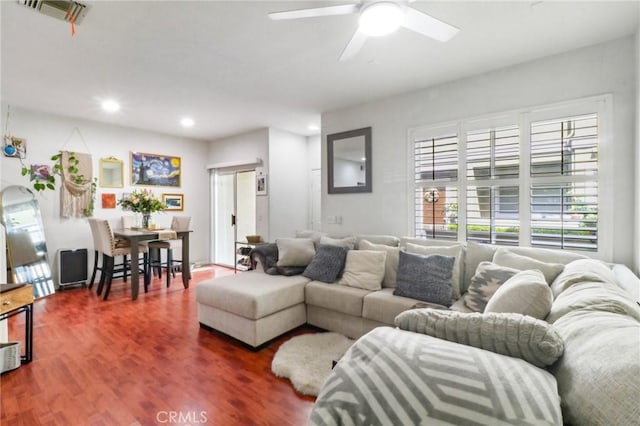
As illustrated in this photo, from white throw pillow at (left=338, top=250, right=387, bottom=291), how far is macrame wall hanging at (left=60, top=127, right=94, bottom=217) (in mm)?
4194

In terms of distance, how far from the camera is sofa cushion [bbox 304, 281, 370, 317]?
268 cm

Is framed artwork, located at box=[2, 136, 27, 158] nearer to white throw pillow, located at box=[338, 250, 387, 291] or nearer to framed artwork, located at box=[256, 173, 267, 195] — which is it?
framed artwork, located at box=[256, 173, 267, 195]

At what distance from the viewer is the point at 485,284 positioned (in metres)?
2.20

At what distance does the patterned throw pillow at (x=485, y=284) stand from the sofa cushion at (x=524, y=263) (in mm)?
100

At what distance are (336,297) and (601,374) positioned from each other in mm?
2187

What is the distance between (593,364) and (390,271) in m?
2.21

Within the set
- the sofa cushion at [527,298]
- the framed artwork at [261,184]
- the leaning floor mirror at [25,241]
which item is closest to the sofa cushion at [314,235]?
the framed artwork at [261,184]

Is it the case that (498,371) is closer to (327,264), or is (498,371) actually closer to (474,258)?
(474,258)

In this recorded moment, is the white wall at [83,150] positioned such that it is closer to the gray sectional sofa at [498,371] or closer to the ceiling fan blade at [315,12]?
the ceiling fan blade at [315,12]

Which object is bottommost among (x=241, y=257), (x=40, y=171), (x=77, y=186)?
(x=241, y=257)

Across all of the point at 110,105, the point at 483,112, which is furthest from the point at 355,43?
the point at 110,105

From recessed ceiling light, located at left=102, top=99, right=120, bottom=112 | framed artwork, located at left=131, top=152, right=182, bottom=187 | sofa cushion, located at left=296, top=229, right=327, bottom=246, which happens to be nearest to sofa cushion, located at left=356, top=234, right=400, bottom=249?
sofa cushion, located at left=296, top=229, right=327, bottom=246

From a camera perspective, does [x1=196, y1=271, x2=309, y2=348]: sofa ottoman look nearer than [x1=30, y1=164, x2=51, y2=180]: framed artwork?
Yes

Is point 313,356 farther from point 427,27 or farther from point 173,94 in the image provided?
point 173,94
